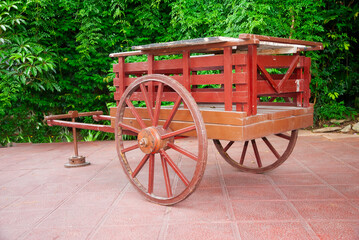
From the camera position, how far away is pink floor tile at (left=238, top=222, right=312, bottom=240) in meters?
2.25

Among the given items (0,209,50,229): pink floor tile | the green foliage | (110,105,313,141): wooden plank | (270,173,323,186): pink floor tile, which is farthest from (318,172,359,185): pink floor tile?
the green foliage

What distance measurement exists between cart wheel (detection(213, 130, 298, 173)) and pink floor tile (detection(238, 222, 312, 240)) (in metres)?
1.20

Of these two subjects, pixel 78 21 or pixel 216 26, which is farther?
pixel 78 21

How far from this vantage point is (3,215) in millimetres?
2822

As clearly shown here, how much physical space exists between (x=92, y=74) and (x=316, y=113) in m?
4.55

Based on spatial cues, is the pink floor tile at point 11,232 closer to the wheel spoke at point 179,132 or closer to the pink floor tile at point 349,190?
the wheel spoke at point 179,132

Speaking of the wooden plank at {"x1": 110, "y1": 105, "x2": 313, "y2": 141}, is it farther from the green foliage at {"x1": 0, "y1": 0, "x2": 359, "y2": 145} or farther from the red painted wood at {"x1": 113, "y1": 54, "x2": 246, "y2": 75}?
the green foliage at {"x1": 0, "y1": 0, "x2": 359, "y2": 145}

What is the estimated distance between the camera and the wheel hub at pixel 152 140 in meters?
2.72

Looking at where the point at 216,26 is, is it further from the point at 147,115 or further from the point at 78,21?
the point at 147,115

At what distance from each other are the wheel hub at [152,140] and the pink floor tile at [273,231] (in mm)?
823

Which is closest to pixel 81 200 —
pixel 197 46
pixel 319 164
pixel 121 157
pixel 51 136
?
pixel 121 157

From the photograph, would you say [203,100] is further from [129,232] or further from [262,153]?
[262,153]

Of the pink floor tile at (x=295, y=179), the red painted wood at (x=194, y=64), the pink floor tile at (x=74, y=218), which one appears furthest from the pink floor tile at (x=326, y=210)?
the pink floor tile at (x=74, y=218)

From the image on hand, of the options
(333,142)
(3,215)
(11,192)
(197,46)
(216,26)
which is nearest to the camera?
(197,46)
